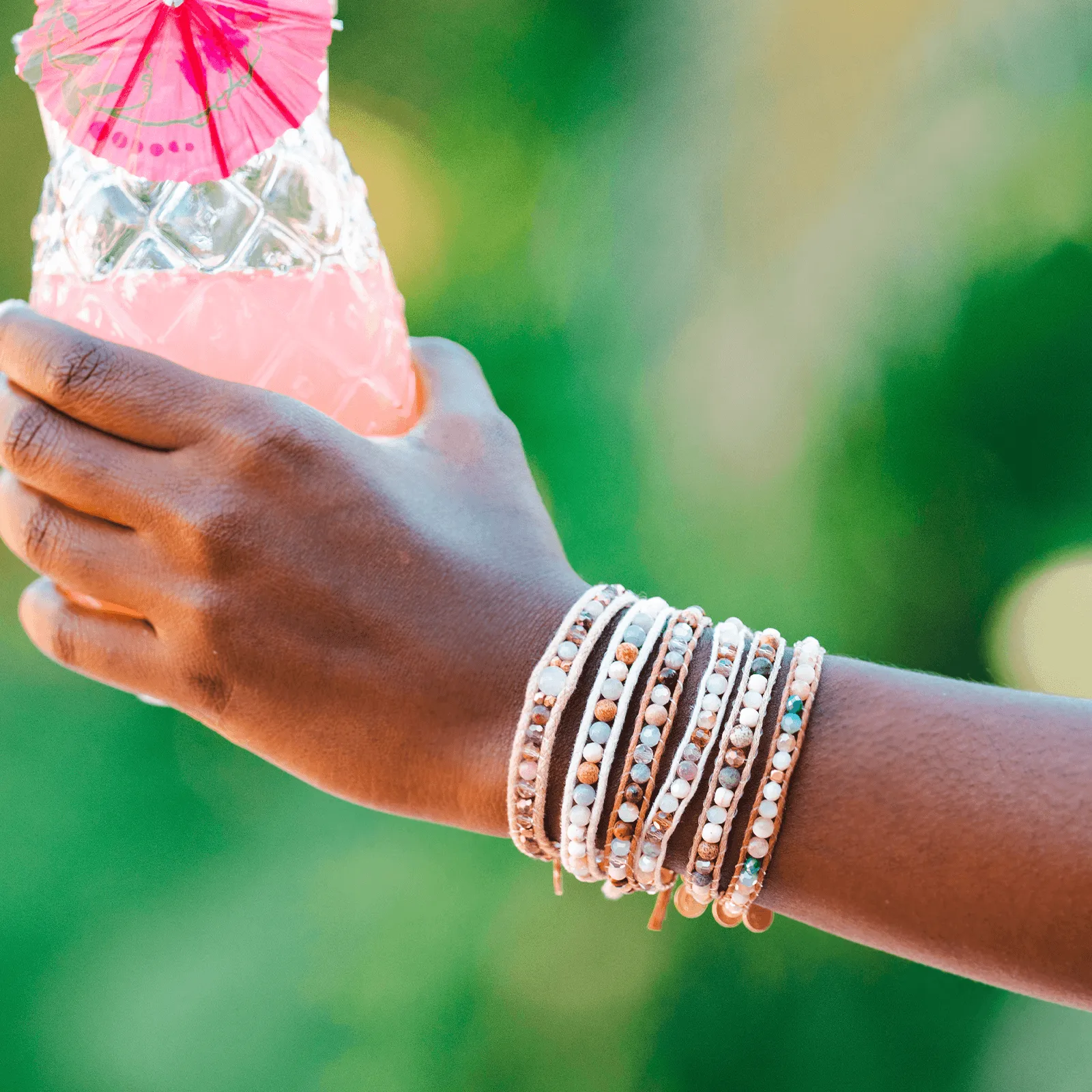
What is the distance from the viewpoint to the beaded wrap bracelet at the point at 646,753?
37 centimetres

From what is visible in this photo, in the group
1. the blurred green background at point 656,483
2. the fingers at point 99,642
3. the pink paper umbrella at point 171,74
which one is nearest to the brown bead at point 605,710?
the fingers at point 99,642

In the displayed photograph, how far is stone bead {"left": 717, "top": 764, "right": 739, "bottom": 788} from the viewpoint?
0.37 m

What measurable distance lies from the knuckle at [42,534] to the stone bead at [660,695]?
0.74 feet

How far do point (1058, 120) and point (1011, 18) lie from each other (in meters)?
0.09

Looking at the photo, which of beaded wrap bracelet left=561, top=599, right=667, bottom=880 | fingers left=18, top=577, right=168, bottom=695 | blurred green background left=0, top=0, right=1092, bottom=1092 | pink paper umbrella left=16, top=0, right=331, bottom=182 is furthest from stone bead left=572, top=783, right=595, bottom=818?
blurred green background left=0, top=0, right=1092, bottom=1092

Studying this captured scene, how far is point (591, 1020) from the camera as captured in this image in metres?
1.05

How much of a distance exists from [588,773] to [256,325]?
24 cm

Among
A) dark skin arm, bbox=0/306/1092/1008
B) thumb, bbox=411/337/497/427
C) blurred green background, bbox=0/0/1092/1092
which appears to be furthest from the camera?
blurred green background, bbox=0/0/1092/1092

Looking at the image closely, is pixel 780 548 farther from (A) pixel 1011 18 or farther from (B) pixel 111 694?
(B) pixel 111 694

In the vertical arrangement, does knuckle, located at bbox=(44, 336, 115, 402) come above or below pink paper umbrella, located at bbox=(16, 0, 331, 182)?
below

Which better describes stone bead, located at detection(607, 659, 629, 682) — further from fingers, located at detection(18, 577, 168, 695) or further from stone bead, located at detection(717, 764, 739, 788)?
fingers, located at detection(18, 577, 168, 695)

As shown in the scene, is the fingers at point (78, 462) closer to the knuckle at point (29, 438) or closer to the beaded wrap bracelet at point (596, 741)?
→ the knuckle at point (29, 438)

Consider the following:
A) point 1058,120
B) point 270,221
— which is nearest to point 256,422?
point 270,221

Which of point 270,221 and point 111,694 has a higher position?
point 270,221
